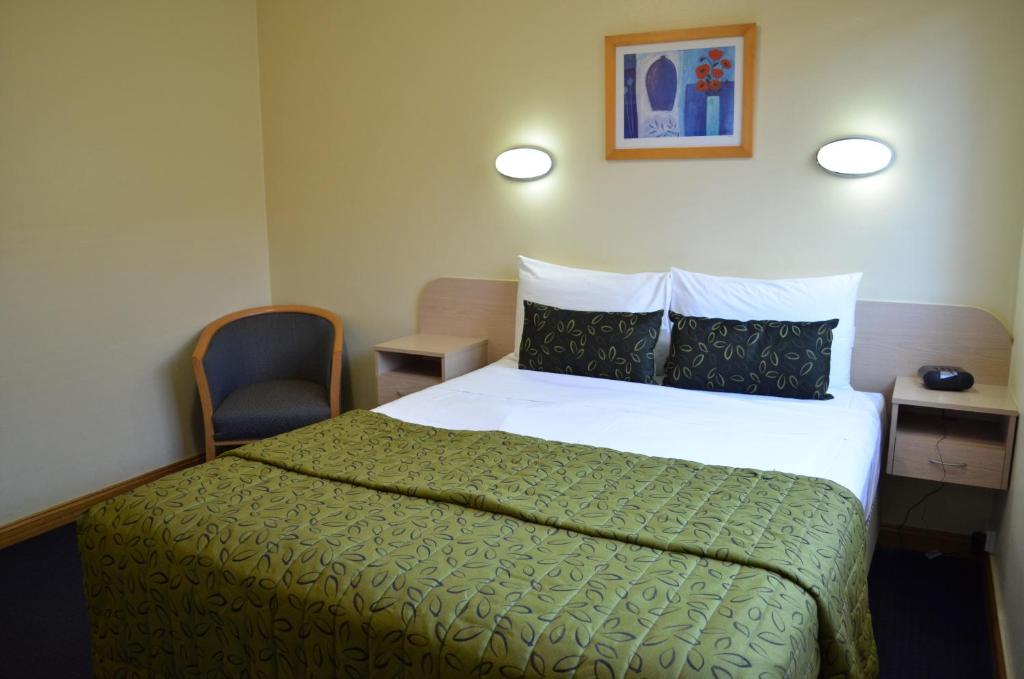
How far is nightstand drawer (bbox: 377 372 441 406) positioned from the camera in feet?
12.0

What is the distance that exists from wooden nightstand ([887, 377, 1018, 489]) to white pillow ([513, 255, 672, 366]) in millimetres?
896

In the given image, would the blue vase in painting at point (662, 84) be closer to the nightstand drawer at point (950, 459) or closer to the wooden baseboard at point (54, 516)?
the nightstand drawer at point (950, 459)

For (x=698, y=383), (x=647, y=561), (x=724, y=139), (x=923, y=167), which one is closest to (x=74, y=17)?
(x=724, y=139)

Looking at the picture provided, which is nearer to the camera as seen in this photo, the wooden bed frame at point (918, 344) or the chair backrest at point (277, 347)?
the wooden bed frame at point (918, 344)

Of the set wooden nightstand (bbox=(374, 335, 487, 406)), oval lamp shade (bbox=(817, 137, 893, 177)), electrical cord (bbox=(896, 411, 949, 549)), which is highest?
oval lamp shade (bbox=(817, 137, 893, 177))

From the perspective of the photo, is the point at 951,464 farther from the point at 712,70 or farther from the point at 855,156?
the point at 712,70

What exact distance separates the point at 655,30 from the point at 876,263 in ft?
4.19

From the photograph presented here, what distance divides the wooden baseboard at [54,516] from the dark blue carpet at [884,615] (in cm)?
5

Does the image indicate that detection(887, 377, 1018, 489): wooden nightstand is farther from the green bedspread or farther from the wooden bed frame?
the green bedspread

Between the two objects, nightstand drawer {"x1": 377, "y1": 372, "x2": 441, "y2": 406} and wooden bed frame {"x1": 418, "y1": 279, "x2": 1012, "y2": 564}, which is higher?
wooden bed frame {"x1": 418, "y1": 279, "x2": 1012, "y2": 564}

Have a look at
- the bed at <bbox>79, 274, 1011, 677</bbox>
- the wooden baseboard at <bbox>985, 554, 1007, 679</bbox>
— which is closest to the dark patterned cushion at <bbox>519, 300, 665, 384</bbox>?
the bed at <bbox>79, 274, 1011, 677</bbox>

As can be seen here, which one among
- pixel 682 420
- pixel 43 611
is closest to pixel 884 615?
pixel 682 420

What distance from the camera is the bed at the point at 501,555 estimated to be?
58.0 inches

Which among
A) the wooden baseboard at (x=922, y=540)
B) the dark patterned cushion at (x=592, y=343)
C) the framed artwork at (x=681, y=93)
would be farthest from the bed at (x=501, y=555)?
the framed artwork at (x=681, y=93)
